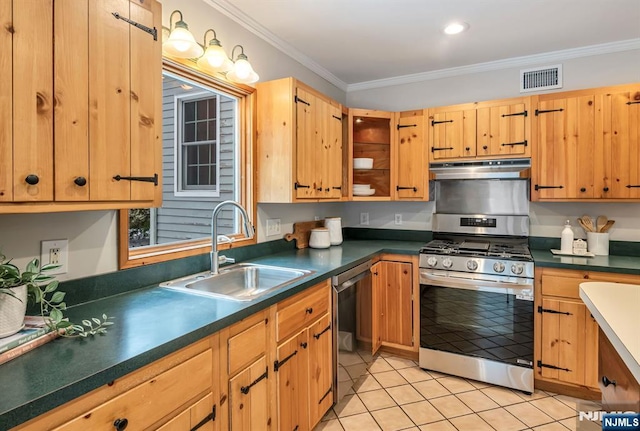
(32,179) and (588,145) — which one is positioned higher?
(588,145)

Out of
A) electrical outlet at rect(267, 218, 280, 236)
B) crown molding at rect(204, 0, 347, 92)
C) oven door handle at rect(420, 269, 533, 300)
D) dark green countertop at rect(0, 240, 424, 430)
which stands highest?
crown molding at rect(204, 0, 347, 92)

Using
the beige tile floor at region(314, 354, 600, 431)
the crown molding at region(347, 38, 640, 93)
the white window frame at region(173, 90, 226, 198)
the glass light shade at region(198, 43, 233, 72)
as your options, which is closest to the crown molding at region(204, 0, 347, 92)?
the glass light shade at region(198, 43, 233, 72)

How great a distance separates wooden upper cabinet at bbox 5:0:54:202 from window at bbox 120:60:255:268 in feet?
3.49

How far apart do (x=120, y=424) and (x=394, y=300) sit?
2329 mm

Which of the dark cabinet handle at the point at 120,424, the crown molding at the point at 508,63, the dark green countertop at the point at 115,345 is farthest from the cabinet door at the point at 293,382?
the crown molding at the point at 508,63

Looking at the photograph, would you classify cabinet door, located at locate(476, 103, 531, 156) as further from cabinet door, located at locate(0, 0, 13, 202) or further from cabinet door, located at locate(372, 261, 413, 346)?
cabinet door, located at locate(0, 0, 13, 202)

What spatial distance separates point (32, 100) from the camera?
40.8 inches

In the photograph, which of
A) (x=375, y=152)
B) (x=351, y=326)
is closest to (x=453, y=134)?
(x=375, y=152)

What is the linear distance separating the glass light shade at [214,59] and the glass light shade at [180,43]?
194mm

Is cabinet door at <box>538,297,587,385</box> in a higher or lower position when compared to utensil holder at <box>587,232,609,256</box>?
lower

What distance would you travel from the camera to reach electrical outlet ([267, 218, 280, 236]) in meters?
2.71

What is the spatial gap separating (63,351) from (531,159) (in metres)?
3.07

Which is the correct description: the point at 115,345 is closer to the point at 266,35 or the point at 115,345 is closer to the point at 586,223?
the point at 266,35

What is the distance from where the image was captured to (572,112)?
2668mm
